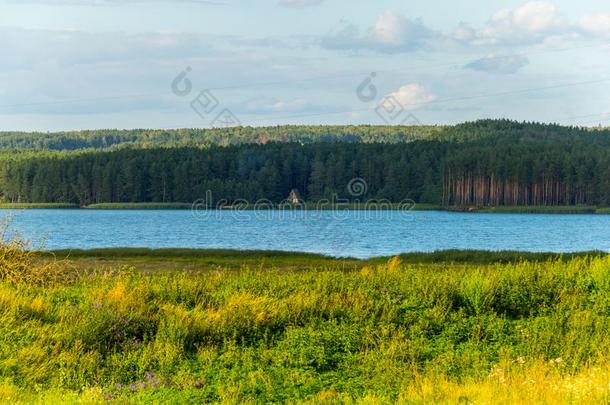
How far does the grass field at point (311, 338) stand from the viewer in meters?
12.3

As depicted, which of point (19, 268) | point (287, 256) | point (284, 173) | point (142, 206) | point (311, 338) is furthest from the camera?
point (284, 173)

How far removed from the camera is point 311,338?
50.7 feet

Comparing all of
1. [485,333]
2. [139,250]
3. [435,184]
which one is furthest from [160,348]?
[435,184]

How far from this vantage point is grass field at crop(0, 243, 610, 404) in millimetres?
12258

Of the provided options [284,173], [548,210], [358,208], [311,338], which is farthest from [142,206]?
[311,338]

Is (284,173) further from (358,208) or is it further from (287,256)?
(287,256)

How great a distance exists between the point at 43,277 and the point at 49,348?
793cm

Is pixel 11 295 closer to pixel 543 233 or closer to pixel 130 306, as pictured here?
pixel 130 306

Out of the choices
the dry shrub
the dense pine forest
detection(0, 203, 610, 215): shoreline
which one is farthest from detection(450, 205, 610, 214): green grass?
the dry shrub

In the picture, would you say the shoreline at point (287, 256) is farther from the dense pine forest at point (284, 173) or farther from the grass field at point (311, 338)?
the dense pine forest at point (284, 173)

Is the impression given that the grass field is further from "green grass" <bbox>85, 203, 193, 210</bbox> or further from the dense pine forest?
"green grass" <bbox>85, 203, 193, 210</bbox>

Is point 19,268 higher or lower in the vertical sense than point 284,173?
lower

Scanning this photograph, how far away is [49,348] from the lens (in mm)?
14625

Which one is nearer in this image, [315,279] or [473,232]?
[315,279]
